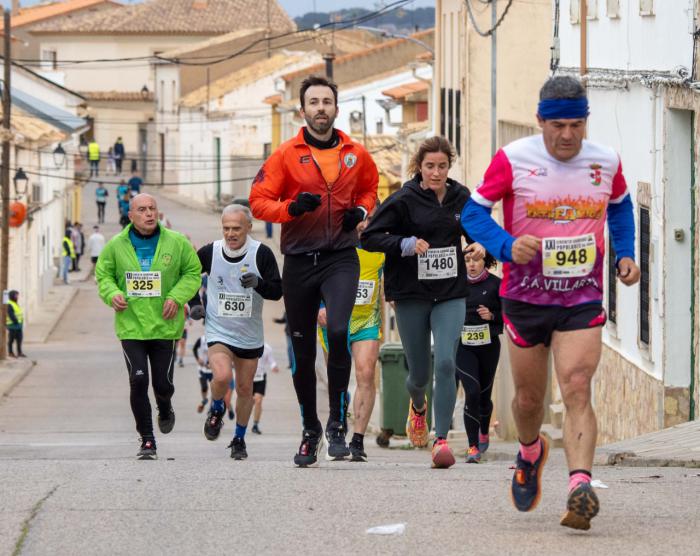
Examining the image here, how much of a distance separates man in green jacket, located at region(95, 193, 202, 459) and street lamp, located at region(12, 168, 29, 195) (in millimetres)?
28100

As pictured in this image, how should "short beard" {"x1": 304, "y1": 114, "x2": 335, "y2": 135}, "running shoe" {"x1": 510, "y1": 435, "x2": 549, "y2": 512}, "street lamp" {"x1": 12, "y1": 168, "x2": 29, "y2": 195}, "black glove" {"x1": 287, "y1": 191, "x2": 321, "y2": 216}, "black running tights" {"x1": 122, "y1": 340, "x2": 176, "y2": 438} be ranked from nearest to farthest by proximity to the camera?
1. "running shoe" {"x1": 510, "y1": 435, "x2": 549, "y2": 512}
2. "black glove" {"x1": 287, "y1": 191, "x2": 321, "y2": 216}
3. "short beard" {"x1": 304, "y1": 114, "x2": 335, "y2": 135}
4. "black running tights" {"x1": 122, "y1": 340, "x2": 176, "y2": 438}
5. "street lamp" {"x1": 12, "y1": 168, "x2": 29, "y2": 195}

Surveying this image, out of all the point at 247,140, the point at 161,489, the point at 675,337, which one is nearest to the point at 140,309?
the point at 161,489

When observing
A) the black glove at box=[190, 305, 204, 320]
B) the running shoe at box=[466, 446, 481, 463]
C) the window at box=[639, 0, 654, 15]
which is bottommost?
the running shoe at box=[466, 446, 481, 463]

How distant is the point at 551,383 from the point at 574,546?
47.7 feet

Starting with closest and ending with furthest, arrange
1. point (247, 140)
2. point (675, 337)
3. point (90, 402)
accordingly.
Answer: point (675, 337) < point (90, 402) < point (247, 140)

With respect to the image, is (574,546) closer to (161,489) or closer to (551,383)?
(161,489)

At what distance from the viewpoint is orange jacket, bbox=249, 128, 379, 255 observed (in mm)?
9945

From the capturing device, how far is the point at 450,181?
10711mm

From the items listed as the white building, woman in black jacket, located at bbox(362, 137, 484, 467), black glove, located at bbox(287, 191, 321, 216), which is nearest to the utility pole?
the white building

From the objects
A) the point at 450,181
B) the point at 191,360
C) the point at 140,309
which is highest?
the point at 450,181

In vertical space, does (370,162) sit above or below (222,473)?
above

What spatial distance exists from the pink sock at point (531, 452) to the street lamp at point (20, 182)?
32732 mm

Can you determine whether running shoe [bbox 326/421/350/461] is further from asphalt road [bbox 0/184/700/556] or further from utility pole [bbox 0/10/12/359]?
utility pole [bbox 0/10/12/359]

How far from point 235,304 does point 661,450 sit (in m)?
3.26
